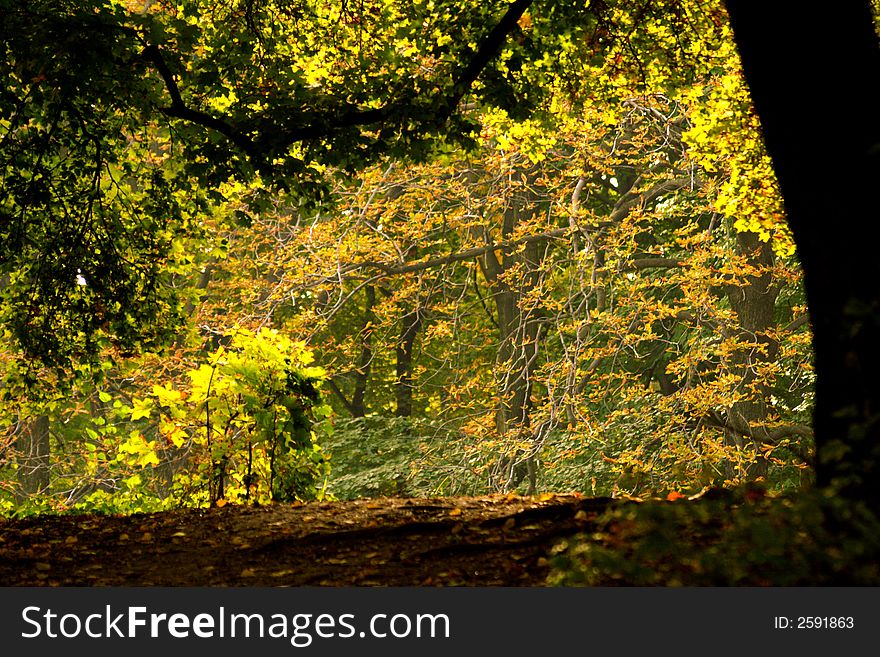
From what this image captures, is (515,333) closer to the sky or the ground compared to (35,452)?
closer to the sky

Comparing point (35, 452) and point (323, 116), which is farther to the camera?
point (35, 452)

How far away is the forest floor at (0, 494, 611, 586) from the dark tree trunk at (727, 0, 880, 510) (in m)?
1.65

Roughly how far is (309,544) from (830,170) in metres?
3.49

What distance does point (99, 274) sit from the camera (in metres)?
7.36

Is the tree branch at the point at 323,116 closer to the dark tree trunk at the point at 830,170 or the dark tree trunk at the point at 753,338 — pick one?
the dark tree trunk at the point at 830,170

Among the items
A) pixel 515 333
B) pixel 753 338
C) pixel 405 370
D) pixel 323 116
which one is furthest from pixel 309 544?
pixel 405 370

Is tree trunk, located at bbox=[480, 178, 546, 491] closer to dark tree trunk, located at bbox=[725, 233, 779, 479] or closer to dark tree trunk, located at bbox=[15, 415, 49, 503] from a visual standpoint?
dark tree trunk, located at bbox=[725, 233, 779, 479]

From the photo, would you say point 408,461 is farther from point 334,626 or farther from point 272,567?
point 334,626

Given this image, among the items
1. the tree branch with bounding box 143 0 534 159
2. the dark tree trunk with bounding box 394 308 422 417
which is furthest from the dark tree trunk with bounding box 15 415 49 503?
the tree branch with bounding box 143 0 534 159

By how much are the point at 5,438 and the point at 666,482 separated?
969cm

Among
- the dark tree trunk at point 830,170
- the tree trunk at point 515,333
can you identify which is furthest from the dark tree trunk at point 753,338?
the dark tree trunk at point 830,170

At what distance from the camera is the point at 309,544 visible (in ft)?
18.9

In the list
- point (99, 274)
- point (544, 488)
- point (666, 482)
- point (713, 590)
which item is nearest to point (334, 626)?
point (713, 590)

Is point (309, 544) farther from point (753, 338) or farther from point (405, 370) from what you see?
point (405, 370)
